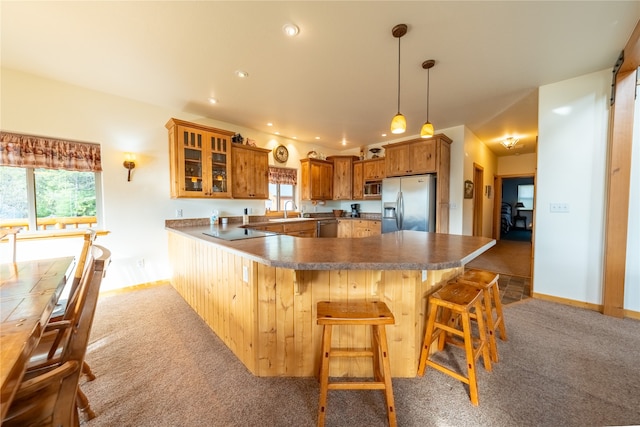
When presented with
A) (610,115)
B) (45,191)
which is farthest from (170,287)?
(610,115)

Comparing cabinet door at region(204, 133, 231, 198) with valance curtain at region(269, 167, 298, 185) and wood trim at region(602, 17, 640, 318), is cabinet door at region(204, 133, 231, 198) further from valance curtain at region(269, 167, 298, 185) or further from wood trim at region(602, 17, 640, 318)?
wood trim at region(602, 17, 640, 318)

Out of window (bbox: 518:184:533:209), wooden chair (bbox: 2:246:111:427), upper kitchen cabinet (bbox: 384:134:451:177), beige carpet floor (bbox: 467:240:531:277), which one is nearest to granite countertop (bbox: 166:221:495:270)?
wooden chair (bbox: 2:246:111:427)

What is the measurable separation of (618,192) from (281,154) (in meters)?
4.86

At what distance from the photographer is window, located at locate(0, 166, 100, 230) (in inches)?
104

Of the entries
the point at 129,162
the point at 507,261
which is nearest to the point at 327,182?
the point at 129,162

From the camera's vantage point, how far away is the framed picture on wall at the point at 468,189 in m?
4.47

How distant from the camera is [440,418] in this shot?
1.35 m

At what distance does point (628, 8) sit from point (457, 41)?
1.17 metres

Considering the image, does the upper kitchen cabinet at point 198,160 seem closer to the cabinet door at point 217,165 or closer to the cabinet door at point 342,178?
the cabinet door at point 217,165

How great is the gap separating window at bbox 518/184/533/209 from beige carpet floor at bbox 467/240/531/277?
4.26 metres

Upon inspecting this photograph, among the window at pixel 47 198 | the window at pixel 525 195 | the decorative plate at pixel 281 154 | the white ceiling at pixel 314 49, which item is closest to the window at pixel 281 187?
the decorative plate at pixel 281 154

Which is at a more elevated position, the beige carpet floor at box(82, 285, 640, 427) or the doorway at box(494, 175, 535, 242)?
the doorway at box(494, 175, 535, 242)

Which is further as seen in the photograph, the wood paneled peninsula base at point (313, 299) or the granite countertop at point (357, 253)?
the wood paneled peninsula base at point (313, 299)

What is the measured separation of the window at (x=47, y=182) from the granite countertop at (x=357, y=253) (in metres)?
2.33
